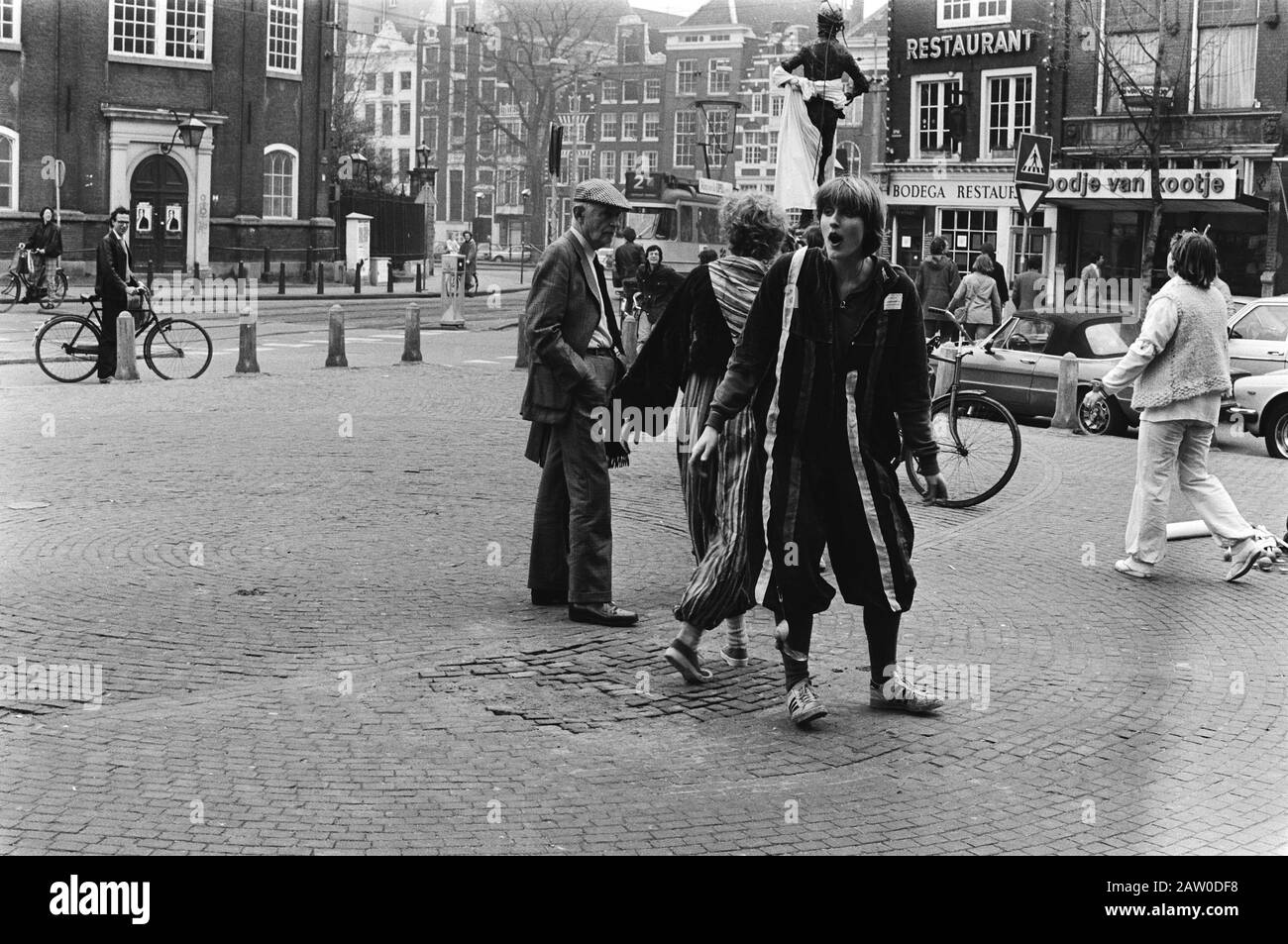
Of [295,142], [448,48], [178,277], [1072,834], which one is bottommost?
[1072,834]

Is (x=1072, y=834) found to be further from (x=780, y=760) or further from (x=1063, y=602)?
(x=1063, y=602)

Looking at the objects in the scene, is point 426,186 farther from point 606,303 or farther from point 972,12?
point 606,303

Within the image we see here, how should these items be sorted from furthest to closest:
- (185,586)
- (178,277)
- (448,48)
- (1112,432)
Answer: (448,48)
(178,277)
(1112,432)
(185,586)

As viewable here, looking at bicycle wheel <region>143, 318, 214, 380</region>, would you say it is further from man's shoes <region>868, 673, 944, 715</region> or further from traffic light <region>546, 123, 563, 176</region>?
man's shoes <region>868, 673, 944, 715</region>

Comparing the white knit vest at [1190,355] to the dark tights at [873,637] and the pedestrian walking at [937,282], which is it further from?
the pedestrian walking at [937,282]

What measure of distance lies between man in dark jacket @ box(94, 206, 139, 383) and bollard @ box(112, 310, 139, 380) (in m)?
0.07

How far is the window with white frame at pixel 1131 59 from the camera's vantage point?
114 ft

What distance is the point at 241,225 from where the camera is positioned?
43.4m

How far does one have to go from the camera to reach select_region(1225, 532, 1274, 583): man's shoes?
27.1 feet

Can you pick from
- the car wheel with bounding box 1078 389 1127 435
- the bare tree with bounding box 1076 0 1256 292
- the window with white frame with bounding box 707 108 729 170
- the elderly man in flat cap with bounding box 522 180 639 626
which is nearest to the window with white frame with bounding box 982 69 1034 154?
the bare tree with bounding box 1076 0 1256 292

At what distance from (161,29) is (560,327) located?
38.4 m

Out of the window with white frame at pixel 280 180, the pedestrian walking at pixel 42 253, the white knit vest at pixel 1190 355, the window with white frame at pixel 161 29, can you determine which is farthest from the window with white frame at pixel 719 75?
the white knit vest at pixel 1190 355

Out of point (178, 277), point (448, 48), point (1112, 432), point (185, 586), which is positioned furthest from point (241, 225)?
point (448, 48)
